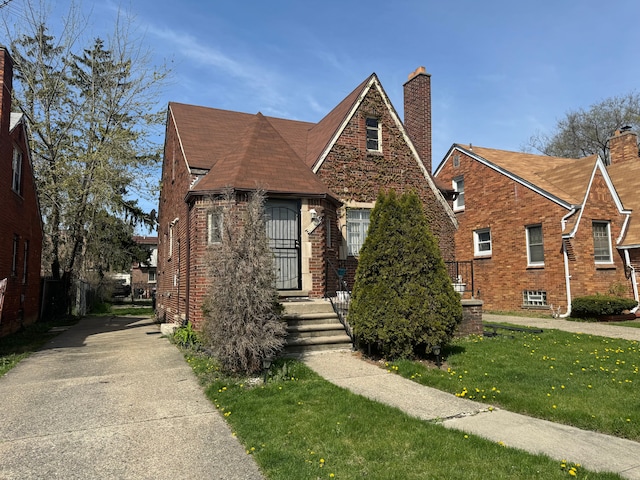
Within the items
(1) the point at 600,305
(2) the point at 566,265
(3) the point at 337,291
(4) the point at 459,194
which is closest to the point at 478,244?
(4) the point at 459,194

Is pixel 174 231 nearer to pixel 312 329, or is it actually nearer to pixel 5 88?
pixel 5 88

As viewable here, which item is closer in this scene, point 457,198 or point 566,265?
point 566,265

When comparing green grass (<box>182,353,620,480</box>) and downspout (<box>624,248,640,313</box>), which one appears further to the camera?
downspout (<box>624,248,640,313</box>)

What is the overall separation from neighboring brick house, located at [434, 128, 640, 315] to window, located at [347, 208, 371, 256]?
763cm

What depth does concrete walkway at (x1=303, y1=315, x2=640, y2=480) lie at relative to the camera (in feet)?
13.3

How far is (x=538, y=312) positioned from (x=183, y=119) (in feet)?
49.3

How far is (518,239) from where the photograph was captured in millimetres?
17781

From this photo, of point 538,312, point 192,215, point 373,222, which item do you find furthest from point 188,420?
point 538,312

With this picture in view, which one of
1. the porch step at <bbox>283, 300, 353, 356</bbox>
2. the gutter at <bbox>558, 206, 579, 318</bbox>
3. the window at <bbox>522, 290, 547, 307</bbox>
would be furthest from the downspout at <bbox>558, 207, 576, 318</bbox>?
the porch step at <bbox>283, 300, 353, 356</bbox>

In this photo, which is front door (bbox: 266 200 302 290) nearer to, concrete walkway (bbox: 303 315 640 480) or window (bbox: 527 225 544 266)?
concrete walkway (bbox: 303 315 640 480)

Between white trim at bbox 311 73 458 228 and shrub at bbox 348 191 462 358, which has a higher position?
white trim at bbox 311 73 458 228

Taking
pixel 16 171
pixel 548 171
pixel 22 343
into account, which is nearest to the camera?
pixel 22 343

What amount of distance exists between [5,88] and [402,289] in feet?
38.5

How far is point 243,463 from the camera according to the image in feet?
13.1
